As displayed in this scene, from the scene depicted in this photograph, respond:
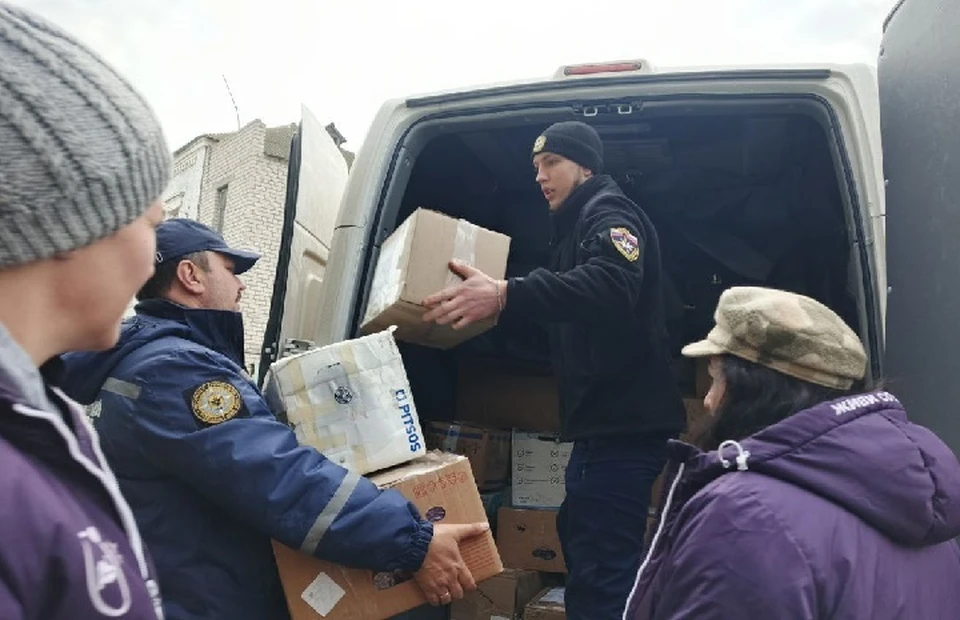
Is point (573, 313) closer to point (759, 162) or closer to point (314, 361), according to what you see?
point (314, 361)

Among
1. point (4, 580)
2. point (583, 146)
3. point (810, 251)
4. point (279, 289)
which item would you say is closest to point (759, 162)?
point (810, 251)

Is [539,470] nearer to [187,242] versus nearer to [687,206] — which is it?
[687,206]

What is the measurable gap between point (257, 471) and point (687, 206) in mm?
2994

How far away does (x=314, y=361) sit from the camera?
6.80 ft

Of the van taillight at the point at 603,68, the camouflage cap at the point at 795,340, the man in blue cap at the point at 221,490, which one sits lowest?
the man in blue cap at the point at 221,490

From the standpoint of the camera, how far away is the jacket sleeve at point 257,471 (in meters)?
Answer: 1.72

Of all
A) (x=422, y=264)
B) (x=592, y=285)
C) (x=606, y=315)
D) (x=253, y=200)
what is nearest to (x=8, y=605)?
(x=422, y=264)

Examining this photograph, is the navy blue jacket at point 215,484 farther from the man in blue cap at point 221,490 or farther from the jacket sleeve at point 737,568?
the jacket sleeve at point 737,568

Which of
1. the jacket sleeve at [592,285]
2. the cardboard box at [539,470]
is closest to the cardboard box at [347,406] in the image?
the jacket sleeve at [592,285]

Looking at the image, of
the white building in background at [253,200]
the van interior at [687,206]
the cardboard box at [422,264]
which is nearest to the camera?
the cardboard box at [422,264]

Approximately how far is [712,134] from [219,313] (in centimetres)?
256

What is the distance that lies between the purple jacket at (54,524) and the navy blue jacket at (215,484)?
85cm

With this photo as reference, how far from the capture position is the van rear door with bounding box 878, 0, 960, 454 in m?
1.62

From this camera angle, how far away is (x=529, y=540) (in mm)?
3682
